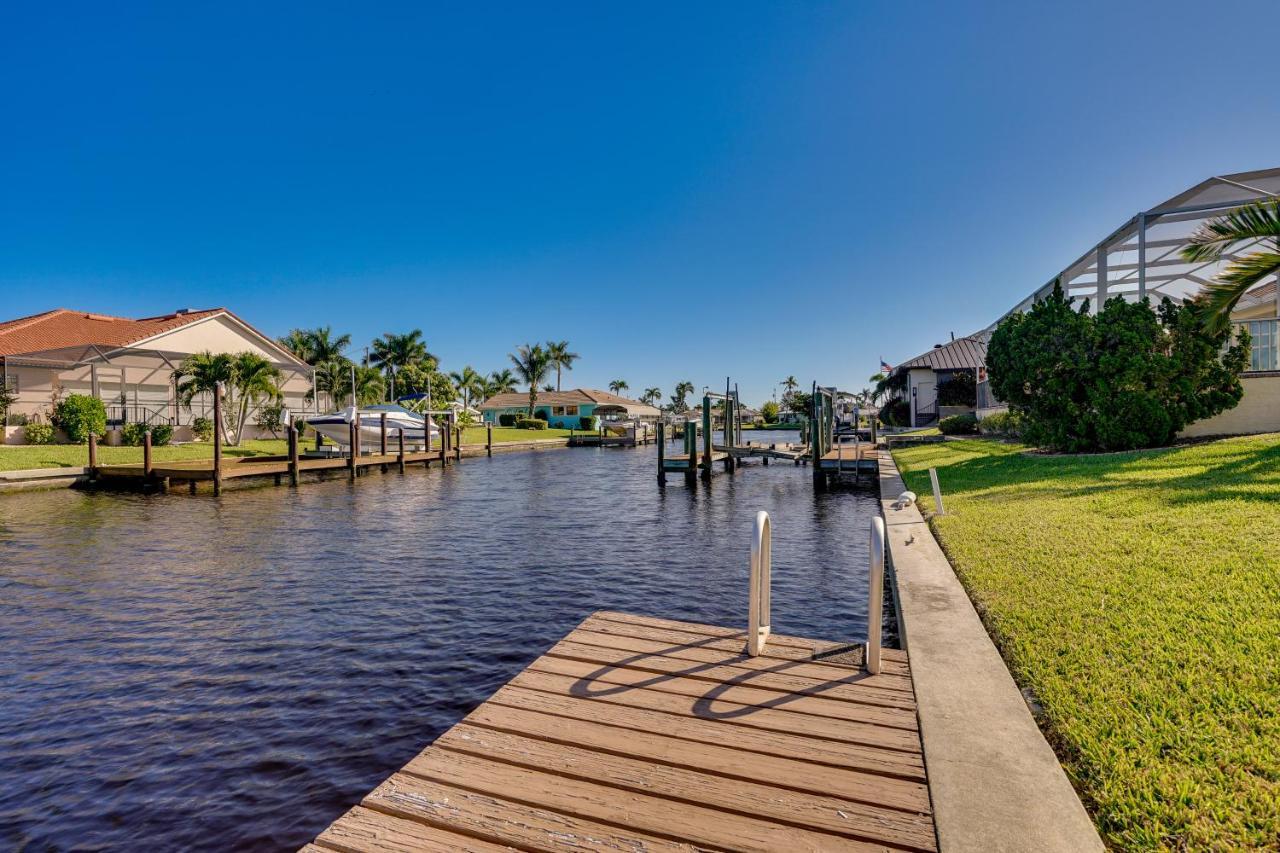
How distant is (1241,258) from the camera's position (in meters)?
10.9

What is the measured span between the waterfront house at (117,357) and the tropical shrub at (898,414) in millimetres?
38533

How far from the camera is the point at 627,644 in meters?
4.91

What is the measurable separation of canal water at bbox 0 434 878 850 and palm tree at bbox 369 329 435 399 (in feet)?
161

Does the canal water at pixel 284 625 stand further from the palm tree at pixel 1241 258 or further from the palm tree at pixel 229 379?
the palm tree at pixel 229 379

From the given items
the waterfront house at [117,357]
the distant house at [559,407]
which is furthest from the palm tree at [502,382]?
the waterfront house at [117,357]

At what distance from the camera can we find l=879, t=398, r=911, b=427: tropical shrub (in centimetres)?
4451

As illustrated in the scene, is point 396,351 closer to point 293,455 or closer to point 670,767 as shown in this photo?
point 293,455

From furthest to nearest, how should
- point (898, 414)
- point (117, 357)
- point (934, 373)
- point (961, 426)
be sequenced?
point (898, 414) < point (934, 373) < point (961, 426) < point (117, 357)

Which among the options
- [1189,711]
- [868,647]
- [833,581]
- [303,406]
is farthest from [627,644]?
[303,406]

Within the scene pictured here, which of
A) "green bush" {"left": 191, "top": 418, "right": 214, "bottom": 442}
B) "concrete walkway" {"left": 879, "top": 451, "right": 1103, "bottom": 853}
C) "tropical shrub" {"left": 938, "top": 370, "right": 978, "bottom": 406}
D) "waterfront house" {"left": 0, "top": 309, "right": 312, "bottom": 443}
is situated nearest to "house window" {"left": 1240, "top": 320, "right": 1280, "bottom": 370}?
"concrete walkway" {"left": 879, "top": 451, "right": 1103, "bottom": 853}

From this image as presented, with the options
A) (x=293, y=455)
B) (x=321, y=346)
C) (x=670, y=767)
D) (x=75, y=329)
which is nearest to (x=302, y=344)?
(x=321, y=346)

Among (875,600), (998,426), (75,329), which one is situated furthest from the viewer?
(75,329)

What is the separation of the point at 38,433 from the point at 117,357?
14.9ft

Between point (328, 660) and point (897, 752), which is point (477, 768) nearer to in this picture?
point (897, 752)
